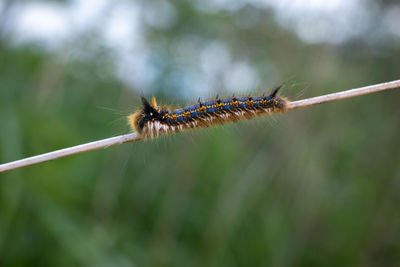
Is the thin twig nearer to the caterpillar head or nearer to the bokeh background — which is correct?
the caterpillar head

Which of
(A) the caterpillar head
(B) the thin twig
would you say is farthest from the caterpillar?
(B) the thin twig

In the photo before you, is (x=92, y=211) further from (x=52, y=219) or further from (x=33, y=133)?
(x=33, y=133)

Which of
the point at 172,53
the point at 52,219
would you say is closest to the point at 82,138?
the point at 52,219

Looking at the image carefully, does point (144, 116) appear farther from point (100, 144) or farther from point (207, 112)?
point (100, 144)

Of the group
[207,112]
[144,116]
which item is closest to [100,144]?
[144,116]

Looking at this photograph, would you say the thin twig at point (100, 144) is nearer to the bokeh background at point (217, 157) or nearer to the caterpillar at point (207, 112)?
the caterpillar at point (207, 112)
